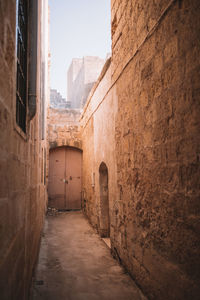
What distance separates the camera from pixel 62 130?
9391mm

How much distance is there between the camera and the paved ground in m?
2.78

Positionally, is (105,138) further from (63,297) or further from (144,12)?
(63,297)

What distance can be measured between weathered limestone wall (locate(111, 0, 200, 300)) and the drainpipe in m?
1.23

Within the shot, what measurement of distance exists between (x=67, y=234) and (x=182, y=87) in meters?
4.69

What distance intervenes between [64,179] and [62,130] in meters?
2.00

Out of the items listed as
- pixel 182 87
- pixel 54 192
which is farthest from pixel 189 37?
pixel 54 192

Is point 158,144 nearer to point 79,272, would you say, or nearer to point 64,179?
point 79,272

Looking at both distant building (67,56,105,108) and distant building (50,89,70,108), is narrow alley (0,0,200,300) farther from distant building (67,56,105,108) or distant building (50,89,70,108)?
distant building (50,89,70,108)

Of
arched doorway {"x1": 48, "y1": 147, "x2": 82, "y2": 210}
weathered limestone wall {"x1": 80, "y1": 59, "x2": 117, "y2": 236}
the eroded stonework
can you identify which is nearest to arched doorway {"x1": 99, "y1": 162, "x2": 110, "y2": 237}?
weathered limestone wall {"x1": 80, "y1": 59, "x2": 117, "y2": 236}

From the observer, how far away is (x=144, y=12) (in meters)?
2.71

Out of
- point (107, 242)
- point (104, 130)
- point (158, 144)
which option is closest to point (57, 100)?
point (104, 130)

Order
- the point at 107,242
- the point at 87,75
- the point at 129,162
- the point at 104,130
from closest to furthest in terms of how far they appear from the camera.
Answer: the point at 129,162, the point at 107,242, the point at 104,130, the point at 87,75

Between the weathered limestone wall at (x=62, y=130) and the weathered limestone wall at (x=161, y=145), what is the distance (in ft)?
19.4

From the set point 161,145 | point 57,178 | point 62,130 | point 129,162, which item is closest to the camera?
point 161,145
